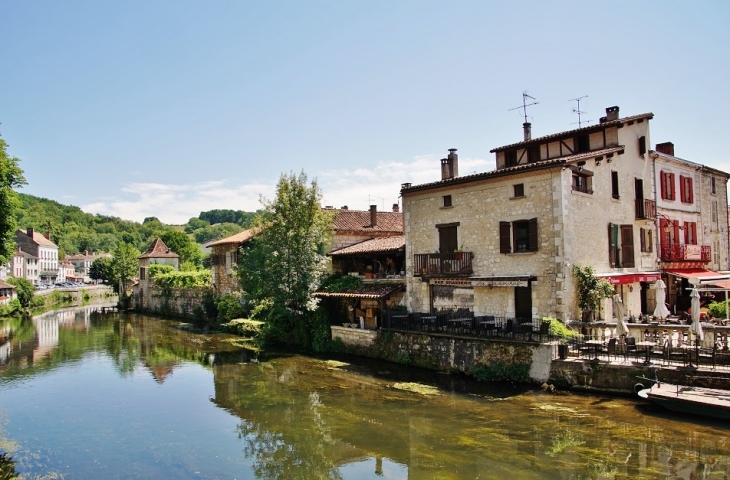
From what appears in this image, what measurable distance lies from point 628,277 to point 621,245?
1.69m

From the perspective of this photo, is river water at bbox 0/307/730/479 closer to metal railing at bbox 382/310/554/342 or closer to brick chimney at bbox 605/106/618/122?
metal railing at bbox 382/310/554/342

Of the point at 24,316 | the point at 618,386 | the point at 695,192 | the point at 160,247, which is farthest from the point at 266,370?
the point at 160,247

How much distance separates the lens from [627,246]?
22.8m

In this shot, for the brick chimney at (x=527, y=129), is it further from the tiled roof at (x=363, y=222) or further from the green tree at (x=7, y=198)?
the green tree at (x=7, y=198)

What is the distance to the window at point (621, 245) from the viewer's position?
22109 mm

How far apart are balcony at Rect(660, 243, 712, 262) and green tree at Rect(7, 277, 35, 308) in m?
60.7

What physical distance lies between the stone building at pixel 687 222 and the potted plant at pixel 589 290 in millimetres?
6263

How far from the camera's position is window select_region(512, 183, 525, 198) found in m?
21.2

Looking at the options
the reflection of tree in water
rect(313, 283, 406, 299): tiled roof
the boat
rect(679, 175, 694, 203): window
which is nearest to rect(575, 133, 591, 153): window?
rect(679, 175, 694, 203): window

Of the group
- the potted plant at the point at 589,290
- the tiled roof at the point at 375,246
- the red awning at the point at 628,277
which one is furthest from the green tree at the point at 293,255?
the red awning at the point at 628,277

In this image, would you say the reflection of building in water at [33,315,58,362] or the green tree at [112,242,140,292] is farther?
the green tree at [112,242,140,292]

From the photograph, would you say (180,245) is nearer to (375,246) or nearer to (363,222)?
(363,222)

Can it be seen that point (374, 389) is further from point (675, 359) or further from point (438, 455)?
point (675, 359)

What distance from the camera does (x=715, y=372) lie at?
46.9 ft
